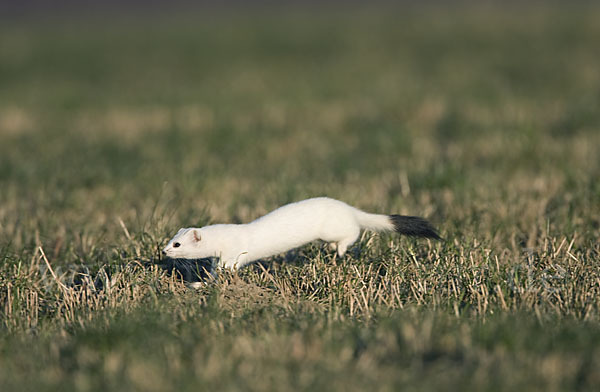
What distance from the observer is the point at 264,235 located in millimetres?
4270

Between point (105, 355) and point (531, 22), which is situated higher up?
point (531, 22)

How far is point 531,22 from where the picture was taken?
21.2 metres

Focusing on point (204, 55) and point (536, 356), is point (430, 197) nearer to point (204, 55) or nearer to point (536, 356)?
point (536, 356)

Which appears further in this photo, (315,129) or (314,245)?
(315,129)

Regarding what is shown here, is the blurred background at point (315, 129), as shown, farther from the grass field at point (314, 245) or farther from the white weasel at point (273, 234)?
the white weasel at point (273, 234)

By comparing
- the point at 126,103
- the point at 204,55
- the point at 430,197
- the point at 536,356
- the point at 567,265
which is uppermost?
the point at 204,55

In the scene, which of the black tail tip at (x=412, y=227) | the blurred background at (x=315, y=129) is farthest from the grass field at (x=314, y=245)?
the black tail tip at (x=412, y=227)

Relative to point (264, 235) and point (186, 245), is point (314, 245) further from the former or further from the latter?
point (186, 245)

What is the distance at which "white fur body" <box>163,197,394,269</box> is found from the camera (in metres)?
4.22

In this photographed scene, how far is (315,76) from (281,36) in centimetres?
805

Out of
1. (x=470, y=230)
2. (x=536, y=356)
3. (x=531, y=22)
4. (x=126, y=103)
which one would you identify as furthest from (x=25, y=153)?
(x=531, y=22)

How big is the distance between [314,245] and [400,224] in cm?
75

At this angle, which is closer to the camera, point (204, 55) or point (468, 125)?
point (468, 125)

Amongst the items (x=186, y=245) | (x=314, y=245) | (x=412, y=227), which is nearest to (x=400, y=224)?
(x=412, y=227)
